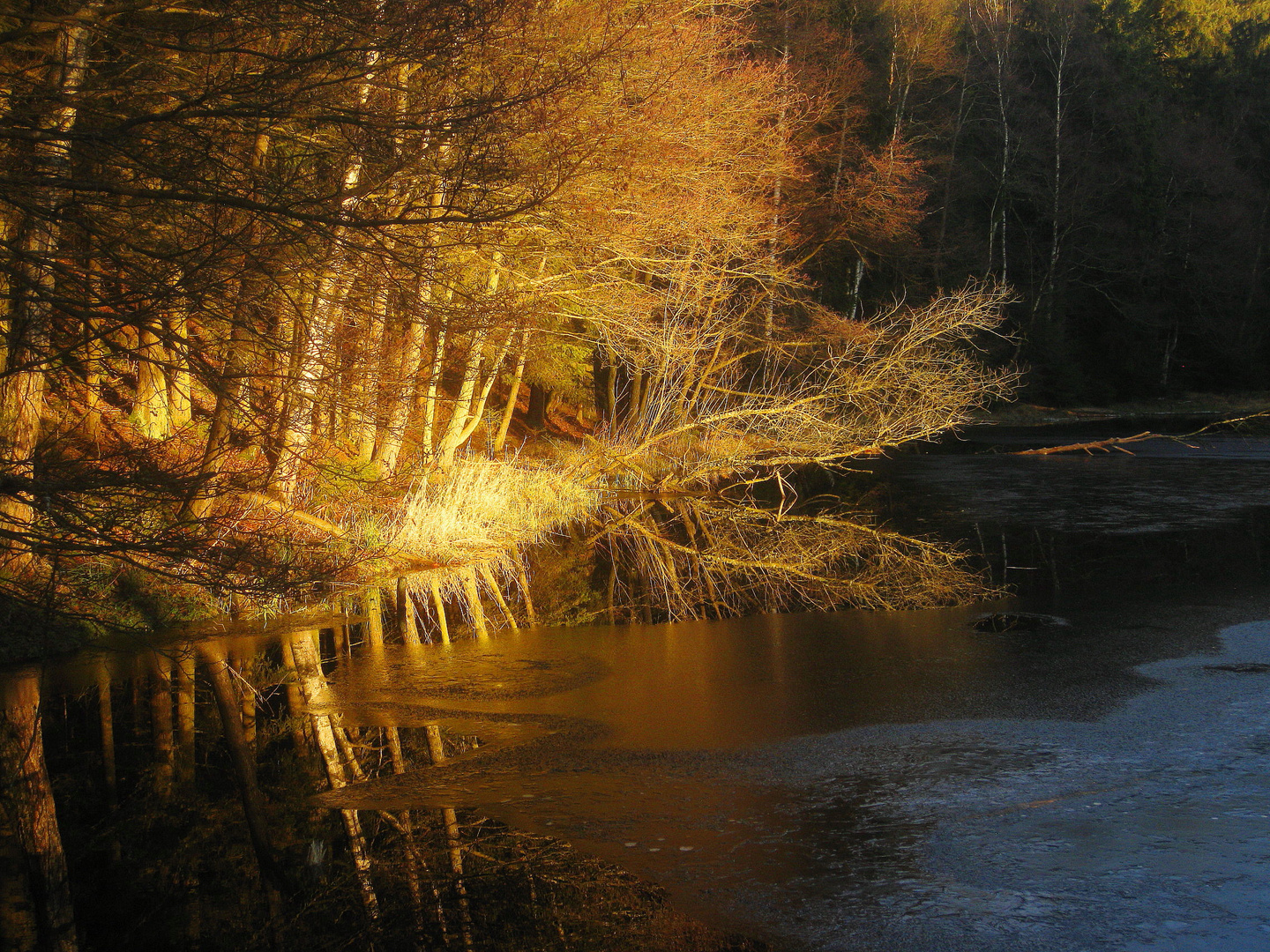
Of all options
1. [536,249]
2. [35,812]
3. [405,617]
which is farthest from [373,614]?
[536,249]

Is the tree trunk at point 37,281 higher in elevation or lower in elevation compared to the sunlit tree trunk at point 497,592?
higher

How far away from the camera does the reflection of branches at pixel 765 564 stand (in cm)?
1086

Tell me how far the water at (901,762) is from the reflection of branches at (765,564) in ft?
2.60

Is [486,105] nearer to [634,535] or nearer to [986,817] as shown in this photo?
[986,817]

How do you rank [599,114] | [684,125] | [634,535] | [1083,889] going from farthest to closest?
1. [634,535]
2. [684,125]
3. [599,114]
4. [1083,889]

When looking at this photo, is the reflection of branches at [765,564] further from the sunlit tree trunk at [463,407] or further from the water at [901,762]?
the sunlit tree trunk at [463,407]

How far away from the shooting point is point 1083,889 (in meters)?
4.38

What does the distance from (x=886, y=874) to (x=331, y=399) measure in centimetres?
432

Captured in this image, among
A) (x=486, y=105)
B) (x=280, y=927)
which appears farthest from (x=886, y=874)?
(x=486, y=105)

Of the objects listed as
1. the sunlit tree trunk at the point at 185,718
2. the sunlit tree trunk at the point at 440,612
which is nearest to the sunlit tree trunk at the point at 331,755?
the sunlit tree trunk at the point at 185,718

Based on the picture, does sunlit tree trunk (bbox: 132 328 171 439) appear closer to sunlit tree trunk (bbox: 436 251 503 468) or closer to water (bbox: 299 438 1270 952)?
sunlit tree trunk (bbox: 436 251 503 468)

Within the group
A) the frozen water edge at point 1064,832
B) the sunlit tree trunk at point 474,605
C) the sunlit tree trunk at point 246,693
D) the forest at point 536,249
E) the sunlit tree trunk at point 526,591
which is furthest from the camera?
the sunlit tree trunk at point 526,591

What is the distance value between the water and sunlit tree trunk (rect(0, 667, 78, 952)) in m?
1.26

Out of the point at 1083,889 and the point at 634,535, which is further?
the point at 634,535
